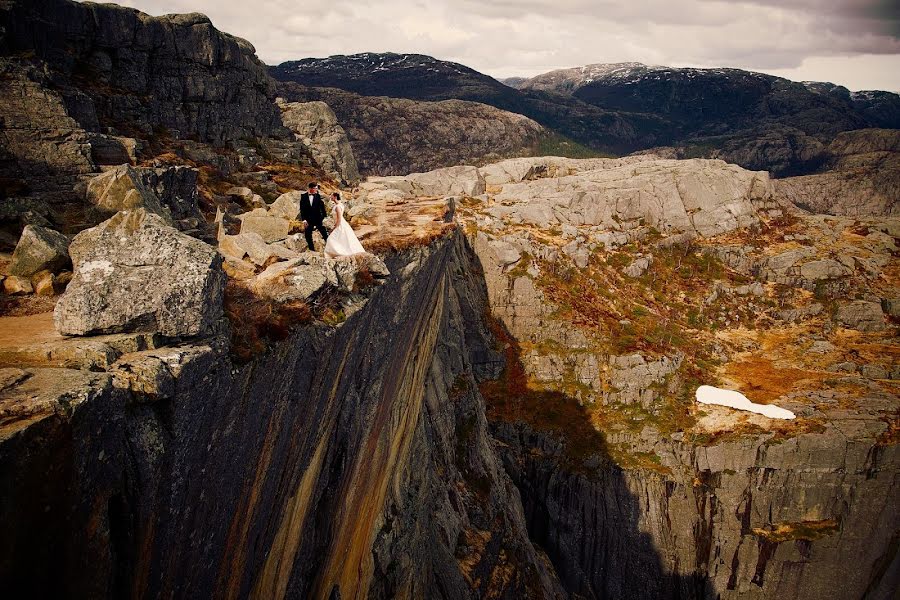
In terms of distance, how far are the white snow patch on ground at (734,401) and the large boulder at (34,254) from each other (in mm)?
42041

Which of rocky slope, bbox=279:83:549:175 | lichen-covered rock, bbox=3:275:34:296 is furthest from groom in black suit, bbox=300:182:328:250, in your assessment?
rocky slope, bbox=279:83:549:175

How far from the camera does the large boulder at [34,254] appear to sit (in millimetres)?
11945

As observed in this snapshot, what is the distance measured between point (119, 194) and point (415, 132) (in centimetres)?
11698

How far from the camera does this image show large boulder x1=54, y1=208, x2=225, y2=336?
Result: 874 cm

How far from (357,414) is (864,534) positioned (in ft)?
122

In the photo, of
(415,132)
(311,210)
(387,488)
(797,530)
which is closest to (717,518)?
(797,530)

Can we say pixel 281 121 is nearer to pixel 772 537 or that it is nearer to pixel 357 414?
pixel 357 414

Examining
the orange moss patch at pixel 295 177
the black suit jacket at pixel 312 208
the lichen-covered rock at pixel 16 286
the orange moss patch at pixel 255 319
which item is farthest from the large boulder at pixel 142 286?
the orange moss patch at pixel 295 177

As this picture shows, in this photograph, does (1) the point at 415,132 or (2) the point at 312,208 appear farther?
(1) the point at 415,132

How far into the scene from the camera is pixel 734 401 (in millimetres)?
41000

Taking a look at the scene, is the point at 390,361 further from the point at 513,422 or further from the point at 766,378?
the point at 766,378

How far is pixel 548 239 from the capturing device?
180 feet

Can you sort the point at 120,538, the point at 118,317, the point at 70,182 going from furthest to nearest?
1. the point at 70,182
2. the point at 118,317
3. the point at 120,538

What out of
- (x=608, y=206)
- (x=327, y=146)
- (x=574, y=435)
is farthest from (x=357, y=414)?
(x=608, y=206)
